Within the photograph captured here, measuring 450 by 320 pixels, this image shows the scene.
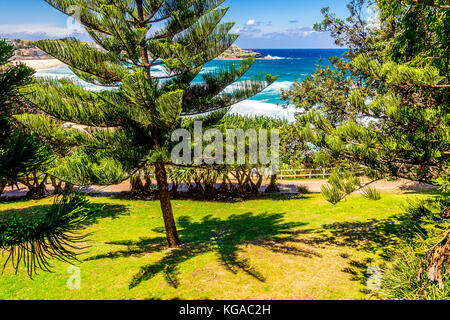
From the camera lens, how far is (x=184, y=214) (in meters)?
9.90

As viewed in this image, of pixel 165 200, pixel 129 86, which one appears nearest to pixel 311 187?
pixel 165 200

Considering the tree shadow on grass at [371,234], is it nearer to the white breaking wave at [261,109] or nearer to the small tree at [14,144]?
the small tree at [14,144]

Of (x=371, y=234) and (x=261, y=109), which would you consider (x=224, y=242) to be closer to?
(x=371, y=234)

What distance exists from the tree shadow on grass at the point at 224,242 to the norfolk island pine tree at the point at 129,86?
1.23 meters

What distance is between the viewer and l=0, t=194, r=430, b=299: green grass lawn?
171 inches

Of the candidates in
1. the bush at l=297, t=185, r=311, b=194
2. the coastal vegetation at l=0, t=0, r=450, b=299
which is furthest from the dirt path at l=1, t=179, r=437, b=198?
the coastal vegetation at l=0, t=0, r=450, b=299

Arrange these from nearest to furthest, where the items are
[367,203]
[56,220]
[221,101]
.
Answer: [56,220] → [221,101] → [367,203]

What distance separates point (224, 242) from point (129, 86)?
4.32 metres

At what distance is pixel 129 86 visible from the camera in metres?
3.96

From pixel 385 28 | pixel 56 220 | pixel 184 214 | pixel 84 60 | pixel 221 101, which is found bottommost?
pixel 184 214

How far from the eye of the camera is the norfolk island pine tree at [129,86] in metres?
4.33

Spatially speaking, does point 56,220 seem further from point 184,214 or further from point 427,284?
point 184,214
